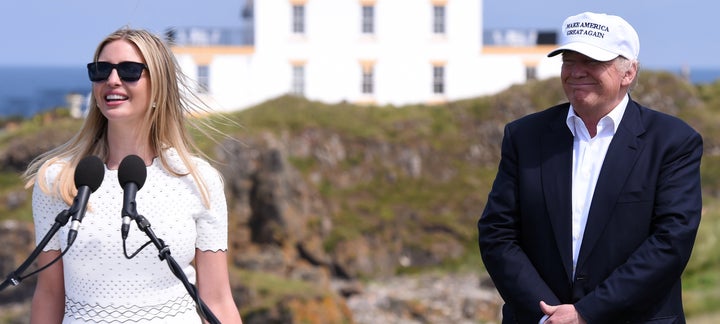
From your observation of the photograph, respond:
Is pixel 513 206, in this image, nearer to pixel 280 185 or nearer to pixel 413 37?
pixel 280 185

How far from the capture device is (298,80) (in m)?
45.8

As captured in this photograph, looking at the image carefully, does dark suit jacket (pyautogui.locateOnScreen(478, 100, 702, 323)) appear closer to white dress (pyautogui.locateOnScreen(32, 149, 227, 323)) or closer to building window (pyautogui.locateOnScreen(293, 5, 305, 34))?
white dress (pyautogui.locateOnScreen(32, 149, 227, 323))

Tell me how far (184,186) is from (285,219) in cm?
2933

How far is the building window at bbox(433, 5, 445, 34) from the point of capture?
4584 centimetres

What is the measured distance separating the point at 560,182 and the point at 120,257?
73.0 inches

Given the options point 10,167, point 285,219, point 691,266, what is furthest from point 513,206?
point 10,167

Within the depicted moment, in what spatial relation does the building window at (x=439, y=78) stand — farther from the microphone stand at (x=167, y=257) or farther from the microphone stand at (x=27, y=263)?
the microphone stand at (x=27, y=263)

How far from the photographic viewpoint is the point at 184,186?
177 inches

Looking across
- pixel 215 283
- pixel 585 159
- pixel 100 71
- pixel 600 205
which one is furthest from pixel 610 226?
pixel 100 71

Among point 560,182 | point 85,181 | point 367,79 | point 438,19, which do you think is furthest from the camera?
point 438,19

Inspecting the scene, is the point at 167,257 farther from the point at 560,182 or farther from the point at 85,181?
the point at 560,182

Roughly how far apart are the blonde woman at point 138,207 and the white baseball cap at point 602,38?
5.21 ft

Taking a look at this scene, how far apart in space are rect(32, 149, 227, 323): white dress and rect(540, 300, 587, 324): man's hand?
1430mm

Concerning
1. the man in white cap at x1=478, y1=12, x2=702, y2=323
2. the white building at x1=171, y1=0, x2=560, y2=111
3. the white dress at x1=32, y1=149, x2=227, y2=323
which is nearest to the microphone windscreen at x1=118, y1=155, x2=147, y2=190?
the white dress at x1=32, y1=149, x2=227, y2=323
